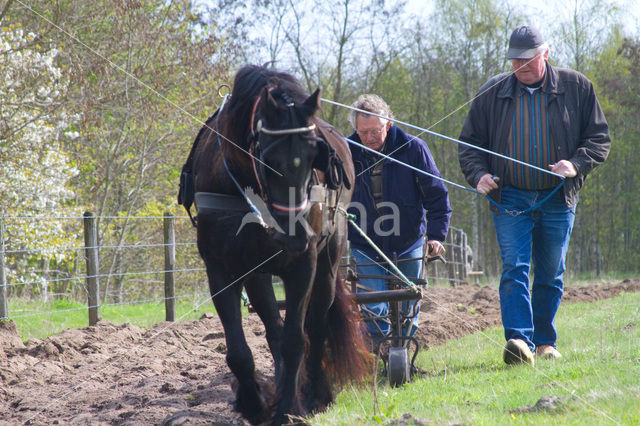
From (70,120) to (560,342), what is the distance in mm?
10260

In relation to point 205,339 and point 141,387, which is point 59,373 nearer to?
point 141,387

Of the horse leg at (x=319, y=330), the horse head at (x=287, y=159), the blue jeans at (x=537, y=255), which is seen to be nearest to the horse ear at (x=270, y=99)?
the horse head at (x=287, y=159)

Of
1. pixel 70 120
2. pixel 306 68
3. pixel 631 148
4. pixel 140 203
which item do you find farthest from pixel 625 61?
pixel 70 120

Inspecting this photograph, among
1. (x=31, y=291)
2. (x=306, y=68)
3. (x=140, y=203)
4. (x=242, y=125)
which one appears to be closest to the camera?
(x=242, y=125)

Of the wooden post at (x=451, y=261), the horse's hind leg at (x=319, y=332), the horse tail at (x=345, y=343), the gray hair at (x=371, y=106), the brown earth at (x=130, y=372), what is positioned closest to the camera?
the brown earth at (x=130, y=372)

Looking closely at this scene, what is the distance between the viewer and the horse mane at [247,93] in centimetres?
342

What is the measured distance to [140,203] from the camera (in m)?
17.2

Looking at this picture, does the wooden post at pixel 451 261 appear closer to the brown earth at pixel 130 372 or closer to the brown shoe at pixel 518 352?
the brown earth at pixel 130 372

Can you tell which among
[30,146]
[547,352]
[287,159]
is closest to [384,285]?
[547,352]

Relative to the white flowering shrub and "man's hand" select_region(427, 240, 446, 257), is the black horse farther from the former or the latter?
the white flowering shrub

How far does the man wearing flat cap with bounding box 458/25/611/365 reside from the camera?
4773 mm

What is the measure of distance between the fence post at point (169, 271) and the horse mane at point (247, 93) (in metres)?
5.77

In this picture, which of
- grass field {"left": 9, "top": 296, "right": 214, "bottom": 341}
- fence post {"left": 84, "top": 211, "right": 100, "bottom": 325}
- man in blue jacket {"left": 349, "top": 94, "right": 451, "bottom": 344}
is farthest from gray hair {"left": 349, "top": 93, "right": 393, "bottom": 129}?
fence post {"left": 84, "top": 211, "right": 100, "bottom": 325}

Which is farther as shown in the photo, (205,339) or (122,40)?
(122,40)
